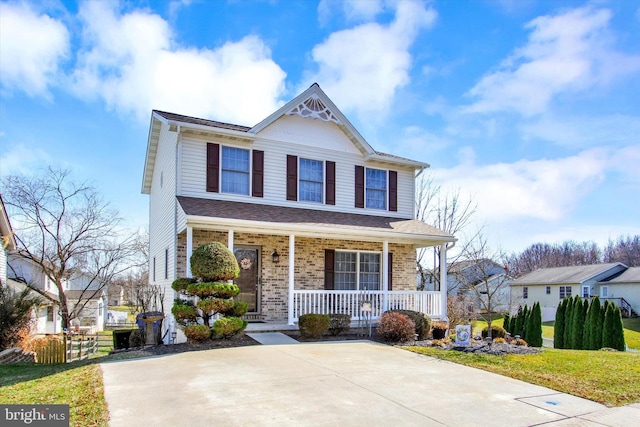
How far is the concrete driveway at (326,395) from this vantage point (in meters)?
5.10

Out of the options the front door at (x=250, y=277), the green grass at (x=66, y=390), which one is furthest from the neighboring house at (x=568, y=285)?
the green grass at (x=66, y=390)

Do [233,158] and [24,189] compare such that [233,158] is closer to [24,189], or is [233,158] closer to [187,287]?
[187,287]

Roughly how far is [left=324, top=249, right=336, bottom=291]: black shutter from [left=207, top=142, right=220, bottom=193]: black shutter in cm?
404

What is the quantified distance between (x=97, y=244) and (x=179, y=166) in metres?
14.9

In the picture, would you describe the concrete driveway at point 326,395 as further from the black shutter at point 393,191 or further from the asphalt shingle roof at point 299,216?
the black shutter at point 393,191

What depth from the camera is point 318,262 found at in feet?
47.3

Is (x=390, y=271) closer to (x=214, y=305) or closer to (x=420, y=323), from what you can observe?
(x=420, y=323)

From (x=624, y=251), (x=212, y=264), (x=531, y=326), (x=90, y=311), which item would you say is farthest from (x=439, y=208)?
(x=624, y=251)

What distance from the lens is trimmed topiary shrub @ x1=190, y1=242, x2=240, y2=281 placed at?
33.3 feet

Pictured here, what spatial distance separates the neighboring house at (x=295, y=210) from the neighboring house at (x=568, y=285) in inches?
1050

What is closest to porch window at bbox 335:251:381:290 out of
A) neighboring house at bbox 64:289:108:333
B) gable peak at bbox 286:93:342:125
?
gable peak at bbox 286:93:342:125

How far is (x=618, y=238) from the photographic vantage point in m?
71.9

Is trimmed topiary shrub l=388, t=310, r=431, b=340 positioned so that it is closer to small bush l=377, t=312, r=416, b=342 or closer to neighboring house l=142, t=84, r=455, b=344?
small bush l=377, t=312, r=416, b=342

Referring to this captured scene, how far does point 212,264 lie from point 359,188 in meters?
6.79
